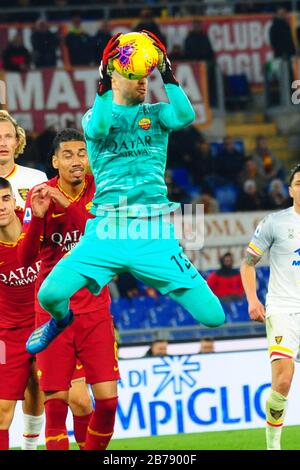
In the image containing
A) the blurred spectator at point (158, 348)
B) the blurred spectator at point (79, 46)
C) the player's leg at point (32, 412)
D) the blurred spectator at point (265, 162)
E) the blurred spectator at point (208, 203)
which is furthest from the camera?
the blurred spectator at point (79, 46)

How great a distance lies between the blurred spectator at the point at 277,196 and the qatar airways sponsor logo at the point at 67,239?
1040cm

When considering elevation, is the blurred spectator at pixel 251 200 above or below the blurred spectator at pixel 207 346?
above

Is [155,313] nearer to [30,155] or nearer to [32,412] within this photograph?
[30,155]

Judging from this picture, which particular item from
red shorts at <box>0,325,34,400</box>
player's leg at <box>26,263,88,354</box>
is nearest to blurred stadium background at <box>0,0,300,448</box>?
red shorts at <box>0,325,34,400</box>

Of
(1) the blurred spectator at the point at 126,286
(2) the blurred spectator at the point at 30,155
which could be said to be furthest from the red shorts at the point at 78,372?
(2) the blurred spectator at the point at 30,155

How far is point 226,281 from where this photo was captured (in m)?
16.1

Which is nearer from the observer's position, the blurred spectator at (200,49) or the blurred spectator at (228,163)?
the blurred spectator at (228,163)

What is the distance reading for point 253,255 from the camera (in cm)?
992

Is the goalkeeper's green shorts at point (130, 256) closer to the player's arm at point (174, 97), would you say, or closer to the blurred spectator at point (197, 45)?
the player's arm at point (174, 97)

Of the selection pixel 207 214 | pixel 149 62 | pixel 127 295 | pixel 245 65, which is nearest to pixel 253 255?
pixel 149 62

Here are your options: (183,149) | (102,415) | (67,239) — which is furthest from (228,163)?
(102,415)

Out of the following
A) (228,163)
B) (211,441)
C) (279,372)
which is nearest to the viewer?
(279,372)

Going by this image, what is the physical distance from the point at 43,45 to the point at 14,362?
12.4m

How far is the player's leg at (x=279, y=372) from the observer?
9.59m
